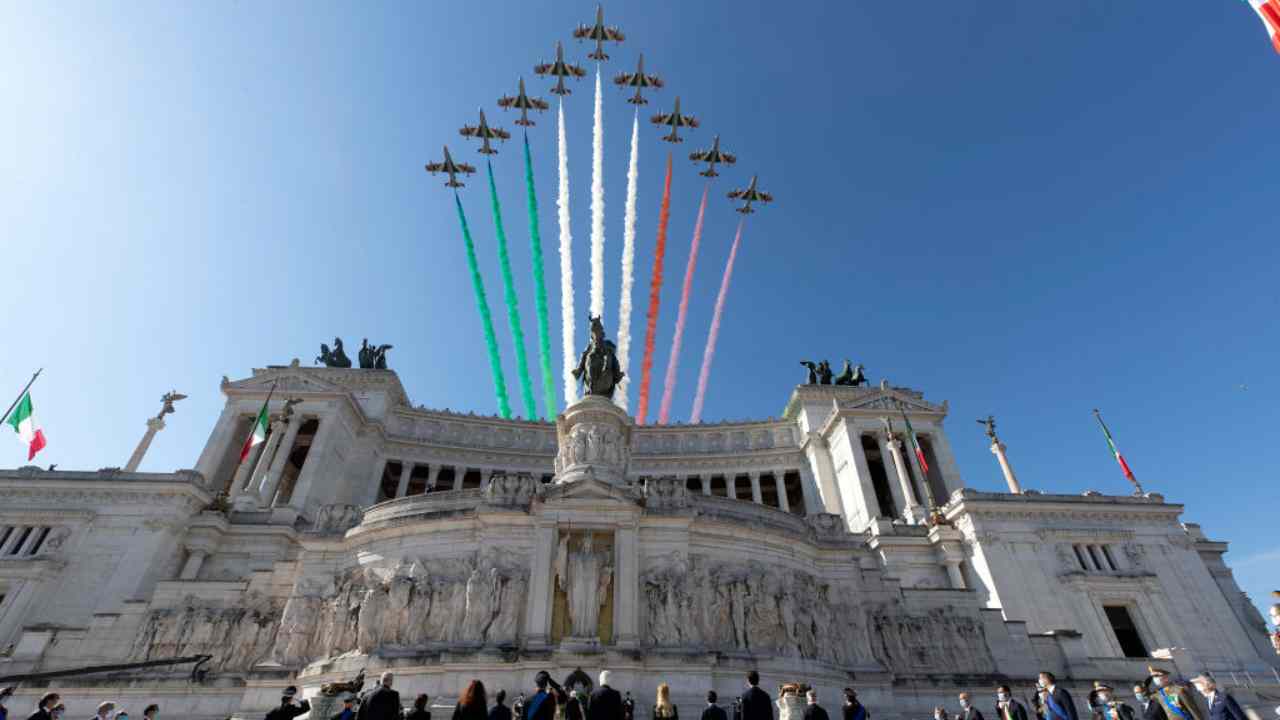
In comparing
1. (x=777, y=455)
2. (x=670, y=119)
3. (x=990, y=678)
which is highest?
(x=670, y=119)

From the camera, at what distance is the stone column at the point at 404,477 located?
5312cm

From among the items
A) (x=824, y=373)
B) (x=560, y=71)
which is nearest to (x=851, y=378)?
(x=824, y=373)

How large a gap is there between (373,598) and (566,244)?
128ft

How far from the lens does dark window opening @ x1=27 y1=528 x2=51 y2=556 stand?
35.4m

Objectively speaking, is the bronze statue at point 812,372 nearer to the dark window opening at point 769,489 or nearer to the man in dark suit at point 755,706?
the dark window opening at point 769,489

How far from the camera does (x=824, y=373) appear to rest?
202ft

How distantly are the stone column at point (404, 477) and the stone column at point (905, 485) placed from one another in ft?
123

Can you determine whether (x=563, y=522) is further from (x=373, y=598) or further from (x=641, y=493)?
(x=373, y=598)

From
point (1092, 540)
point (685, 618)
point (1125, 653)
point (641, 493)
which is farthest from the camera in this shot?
point (1092, 540)

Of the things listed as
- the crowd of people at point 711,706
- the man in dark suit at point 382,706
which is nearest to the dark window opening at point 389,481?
the crowd of people at point 711,706

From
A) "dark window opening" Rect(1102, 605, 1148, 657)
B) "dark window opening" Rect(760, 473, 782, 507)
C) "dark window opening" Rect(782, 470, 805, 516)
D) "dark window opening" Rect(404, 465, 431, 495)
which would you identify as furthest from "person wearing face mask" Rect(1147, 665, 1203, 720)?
"dark window opening" Rect(404, 465, 431, 495)

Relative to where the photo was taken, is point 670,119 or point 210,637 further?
point 670,119

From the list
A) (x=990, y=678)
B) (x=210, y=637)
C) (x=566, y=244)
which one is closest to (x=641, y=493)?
(x=990, y=678)

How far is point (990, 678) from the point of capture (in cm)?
2383
